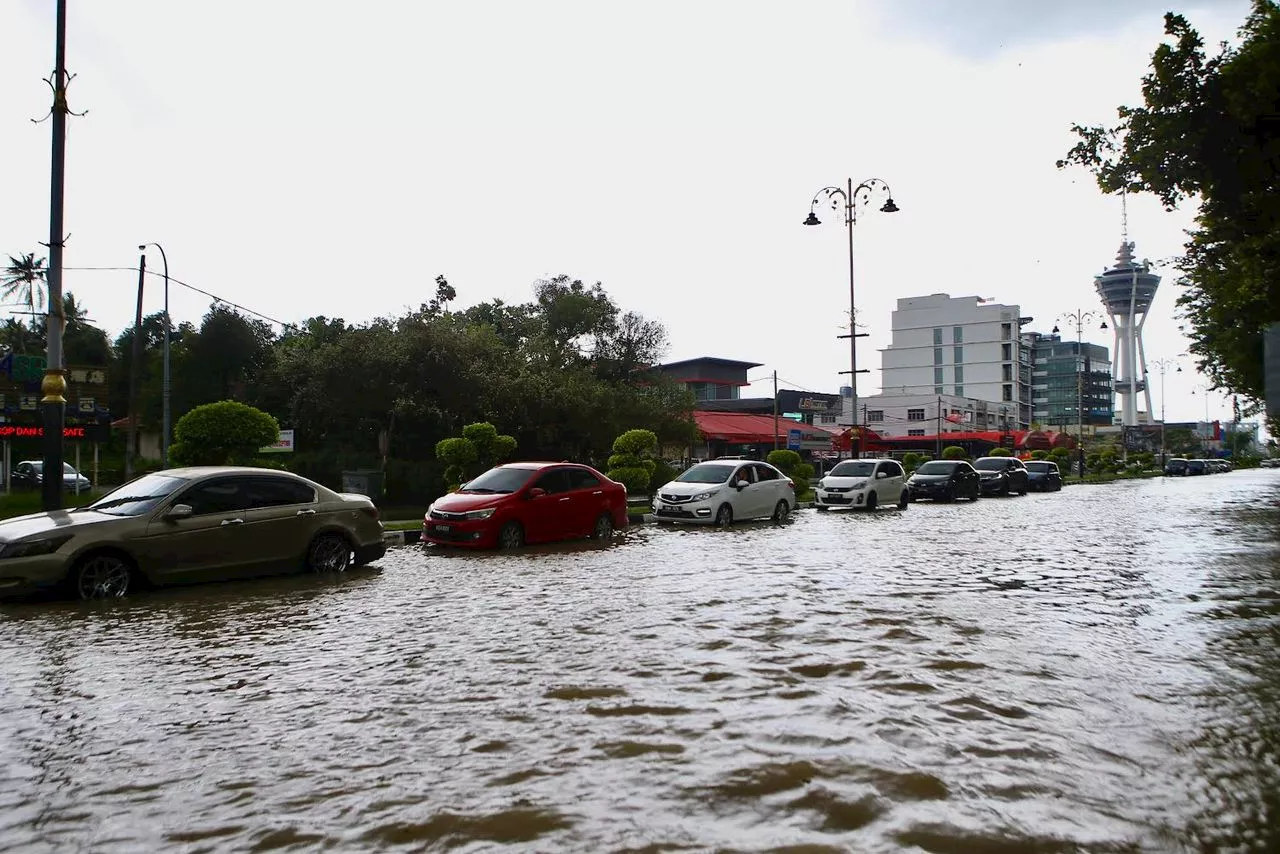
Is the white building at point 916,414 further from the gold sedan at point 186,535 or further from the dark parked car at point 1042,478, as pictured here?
the gold sedan at point 186,535

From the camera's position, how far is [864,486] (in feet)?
96.2

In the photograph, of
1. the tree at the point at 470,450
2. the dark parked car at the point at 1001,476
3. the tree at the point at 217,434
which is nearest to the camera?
the tree at the point at 217,434

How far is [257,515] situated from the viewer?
12.4m

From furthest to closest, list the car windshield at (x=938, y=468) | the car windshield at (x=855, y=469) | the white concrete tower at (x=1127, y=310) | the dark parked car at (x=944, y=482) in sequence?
the white concrete tower at (x=1127, y=310)
the car windshield at (x=938, y=468)
the dark parked car at (x=944, y=482)
the car windshield at (x=855, y=469)

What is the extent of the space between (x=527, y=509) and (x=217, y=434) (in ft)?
25.9

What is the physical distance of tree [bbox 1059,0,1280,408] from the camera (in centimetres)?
1639

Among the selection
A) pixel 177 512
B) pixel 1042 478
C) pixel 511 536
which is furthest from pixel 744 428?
pixel 177 512

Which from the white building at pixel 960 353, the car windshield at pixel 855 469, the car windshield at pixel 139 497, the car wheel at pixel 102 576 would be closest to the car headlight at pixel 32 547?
the car wheel at pixel 102 576

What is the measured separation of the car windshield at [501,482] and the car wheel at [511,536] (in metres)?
0.65

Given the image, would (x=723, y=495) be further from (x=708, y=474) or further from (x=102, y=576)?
(x=102, y=576)

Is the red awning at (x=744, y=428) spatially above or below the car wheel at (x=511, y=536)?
above

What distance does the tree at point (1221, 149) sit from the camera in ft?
53.8

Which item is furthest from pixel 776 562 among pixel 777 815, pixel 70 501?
pixel 70 501

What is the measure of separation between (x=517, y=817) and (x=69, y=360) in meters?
63.1
